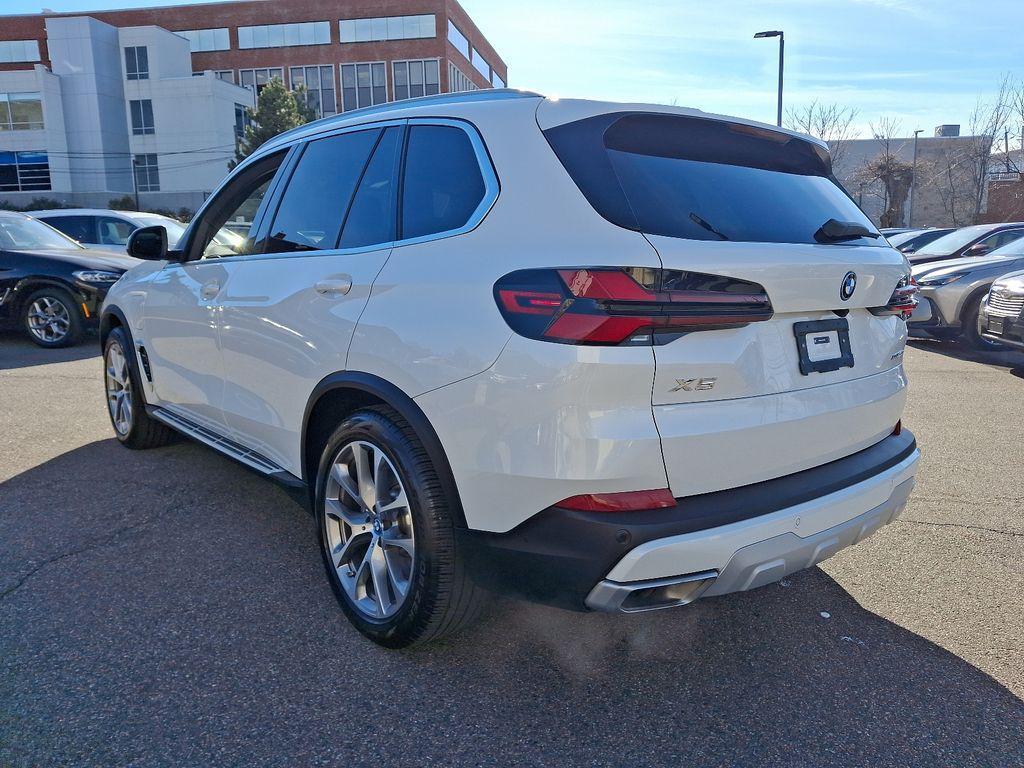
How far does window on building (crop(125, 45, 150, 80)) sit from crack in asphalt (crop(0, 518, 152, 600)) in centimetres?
5994

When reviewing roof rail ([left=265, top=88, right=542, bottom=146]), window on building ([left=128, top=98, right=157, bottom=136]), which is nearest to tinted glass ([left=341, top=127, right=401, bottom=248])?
roof rail ([left=265, top=88, right=542, bottom=146])

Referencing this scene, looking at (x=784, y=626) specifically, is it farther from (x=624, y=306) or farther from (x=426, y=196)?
(x=426, y=196)

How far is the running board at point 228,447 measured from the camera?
335 centimetres

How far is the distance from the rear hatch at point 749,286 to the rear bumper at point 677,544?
76mm

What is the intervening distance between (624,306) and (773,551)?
86cm

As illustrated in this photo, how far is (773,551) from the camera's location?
2.28m

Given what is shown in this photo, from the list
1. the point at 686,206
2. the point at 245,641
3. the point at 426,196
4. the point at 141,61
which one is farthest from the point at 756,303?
the point at 141,61

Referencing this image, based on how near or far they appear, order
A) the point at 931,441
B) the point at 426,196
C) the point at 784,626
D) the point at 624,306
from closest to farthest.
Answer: the point at 624,306 < the point at 426,196 < the point at 784,626 < the point at 931,441

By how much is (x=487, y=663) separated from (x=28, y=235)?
1005cm

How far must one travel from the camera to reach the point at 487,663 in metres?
2.68

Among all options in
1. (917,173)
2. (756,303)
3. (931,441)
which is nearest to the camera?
(756,303)

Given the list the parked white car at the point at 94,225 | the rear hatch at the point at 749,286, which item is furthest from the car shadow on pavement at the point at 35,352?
the rear hatch at the point at 749,286

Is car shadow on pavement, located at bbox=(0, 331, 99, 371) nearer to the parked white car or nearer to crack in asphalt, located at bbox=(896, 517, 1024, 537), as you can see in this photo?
the parked white car

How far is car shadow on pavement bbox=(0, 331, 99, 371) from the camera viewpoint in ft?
28.7
